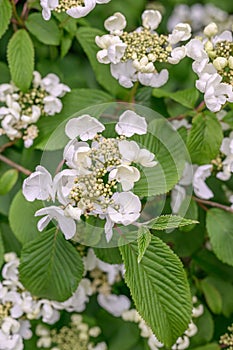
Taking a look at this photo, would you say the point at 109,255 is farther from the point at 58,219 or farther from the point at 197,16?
the point at 197,16

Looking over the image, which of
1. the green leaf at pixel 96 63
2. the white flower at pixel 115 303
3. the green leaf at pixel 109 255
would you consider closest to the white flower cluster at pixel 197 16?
the green leaf at pixel 96 63

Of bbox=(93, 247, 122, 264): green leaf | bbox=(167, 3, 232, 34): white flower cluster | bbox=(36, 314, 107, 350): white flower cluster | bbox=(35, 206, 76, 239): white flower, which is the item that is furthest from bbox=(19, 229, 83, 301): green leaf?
bbox=(167, 3, 232, 34): white flower cluster

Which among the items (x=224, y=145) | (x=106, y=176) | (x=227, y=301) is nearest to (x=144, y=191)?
(x=106, y=176)

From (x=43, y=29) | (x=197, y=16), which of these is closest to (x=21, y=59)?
(x=43, y=29)

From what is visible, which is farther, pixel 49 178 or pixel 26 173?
pixel 26 173

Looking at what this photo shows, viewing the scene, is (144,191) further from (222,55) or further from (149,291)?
(222,55)

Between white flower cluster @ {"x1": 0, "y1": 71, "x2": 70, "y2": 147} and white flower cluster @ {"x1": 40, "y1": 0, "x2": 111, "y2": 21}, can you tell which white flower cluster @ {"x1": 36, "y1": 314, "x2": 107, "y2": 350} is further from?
white flower cluster @ {"x1": 40, "y1": 0, "x2": 111, "y2": 21}
